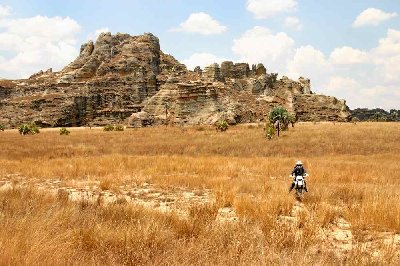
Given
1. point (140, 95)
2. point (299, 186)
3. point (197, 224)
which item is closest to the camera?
point (197, 224)

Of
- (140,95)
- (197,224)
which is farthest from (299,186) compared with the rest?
(140,95)

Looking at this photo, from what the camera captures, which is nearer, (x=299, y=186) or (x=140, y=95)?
(x=299, y=186)

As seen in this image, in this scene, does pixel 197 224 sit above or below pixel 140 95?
below

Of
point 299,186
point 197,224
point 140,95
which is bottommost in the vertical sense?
point 299,186

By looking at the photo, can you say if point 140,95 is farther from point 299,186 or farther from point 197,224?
point 197,224

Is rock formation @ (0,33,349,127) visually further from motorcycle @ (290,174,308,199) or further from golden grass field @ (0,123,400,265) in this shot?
motorcycle @ (290,174,308,199)

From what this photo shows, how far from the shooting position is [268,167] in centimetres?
1886

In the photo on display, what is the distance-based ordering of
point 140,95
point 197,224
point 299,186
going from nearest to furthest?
point 197,224, point 299,186, point 140,95

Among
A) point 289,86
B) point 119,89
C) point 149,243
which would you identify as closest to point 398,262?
point 149,243

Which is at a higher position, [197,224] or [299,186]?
[197,224]

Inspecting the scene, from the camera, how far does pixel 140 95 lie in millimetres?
123938

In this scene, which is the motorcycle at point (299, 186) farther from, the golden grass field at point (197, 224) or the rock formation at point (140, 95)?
the rock formation at point (140, 95)

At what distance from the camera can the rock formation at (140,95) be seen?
98.2m

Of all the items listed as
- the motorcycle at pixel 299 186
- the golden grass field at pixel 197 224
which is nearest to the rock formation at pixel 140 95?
the golden grass field at pixel 197 224
